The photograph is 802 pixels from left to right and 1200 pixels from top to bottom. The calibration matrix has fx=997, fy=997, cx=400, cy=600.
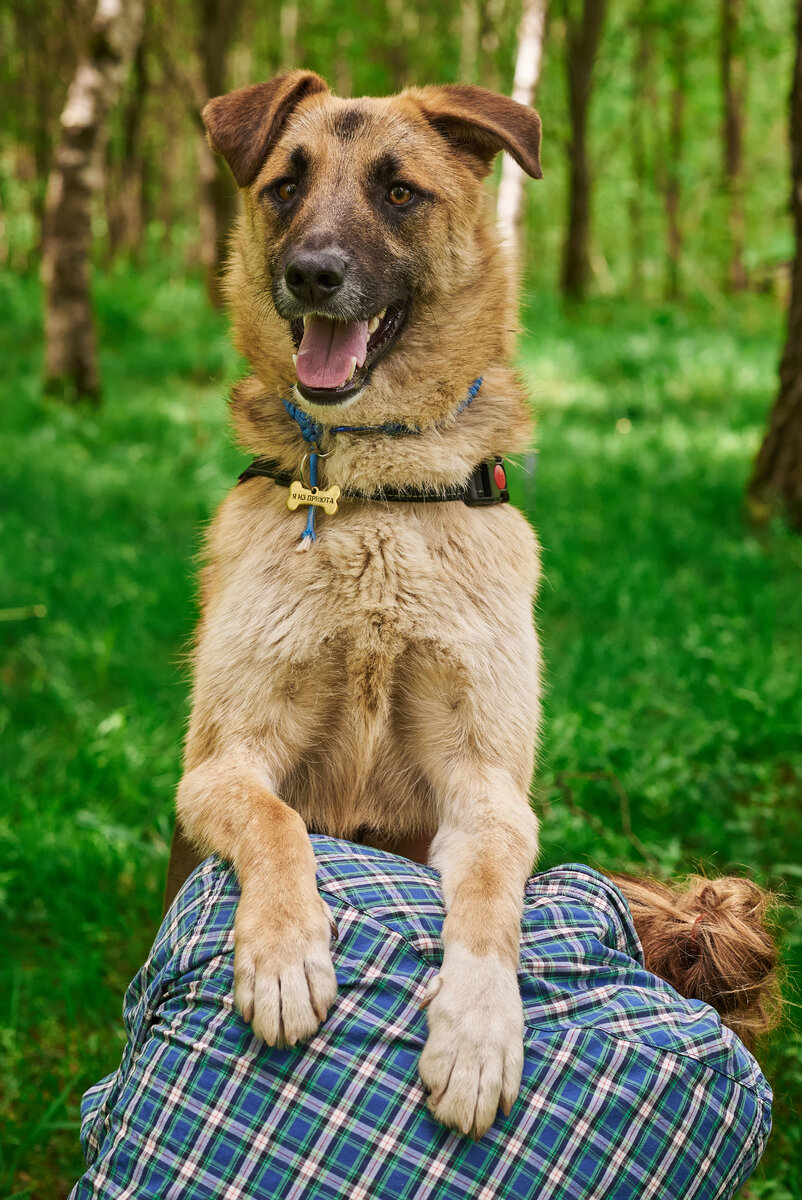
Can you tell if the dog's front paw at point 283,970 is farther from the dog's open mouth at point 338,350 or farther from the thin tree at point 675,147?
the thin tree at point 675,147

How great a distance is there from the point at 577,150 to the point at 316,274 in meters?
14.1

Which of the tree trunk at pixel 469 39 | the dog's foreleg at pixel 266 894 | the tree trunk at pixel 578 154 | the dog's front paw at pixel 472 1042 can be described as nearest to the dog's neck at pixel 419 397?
the dog's foreleg at pixel 266 894

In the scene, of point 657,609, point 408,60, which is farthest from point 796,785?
point 408,60

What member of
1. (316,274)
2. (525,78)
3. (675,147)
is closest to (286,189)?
(316,274)

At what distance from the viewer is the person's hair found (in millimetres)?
1835

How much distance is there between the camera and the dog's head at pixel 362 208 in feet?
7.57

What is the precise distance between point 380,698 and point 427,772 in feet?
0.75

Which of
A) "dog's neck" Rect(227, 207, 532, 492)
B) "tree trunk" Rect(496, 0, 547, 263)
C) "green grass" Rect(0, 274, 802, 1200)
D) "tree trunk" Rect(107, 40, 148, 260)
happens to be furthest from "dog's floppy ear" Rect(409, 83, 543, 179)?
"tree trunk" Rect(107, 40, 148, 260)

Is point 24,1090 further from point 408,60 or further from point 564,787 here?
point 408,60

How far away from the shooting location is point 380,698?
7.07 ft

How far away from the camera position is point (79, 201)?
8.12 m

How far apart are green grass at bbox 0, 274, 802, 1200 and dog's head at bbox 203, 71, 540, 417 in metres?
0.81

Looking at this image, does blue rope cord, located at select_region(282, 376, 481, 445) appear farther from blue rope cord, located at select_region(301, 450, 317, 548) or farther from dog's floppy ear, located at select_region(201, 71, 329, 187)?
dog's floppy ear, located at select_region(201, 71, 329, 187)

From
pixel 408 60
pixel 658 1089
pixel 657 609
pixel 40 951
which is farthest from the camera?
pixel 408 60
